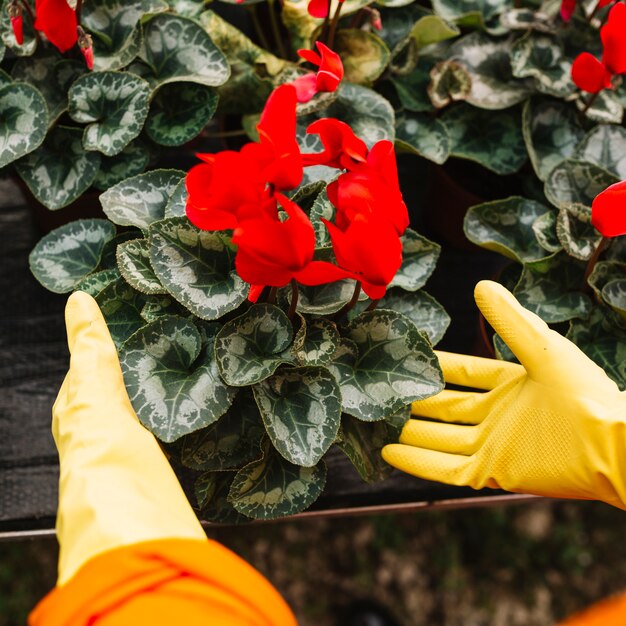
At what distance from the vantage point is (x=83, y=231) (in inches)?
37.7

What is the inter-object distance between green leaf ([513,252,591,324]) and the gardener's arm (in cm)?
53

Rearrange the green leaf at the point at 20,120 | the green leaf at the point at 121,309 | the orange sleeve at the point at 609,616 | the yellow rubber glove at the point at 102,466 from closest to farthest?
the orange sleeve at the point at 609,616 < the yellow rubber glove at the point at 102,466 < the green leaf at the point at 121,309 < the green leaf at the point at 20,120

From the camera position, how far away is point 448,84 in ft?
3.69

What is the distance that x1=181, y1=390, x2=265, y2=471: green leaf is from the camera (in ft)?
2.77

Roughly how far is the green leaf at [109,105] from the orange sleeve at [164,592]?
1.94 feet

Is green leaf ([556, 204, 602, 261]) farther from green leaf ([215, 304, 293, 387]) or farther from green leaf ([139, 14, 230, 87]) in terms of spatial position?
green leaf ([139, 14, 230, 87])

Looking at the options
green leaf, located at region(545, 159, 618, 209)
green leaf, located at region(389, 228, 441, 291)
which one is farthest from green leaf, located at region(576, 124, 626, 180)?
green leaf, located at region(389, 228, 441, 291)

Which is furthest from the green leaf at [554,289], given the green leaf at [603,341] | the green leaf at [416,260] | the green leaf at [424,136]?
the green leaf at [424,136]

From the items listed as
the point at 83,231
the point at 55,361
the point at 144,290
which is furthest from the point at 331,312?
the point at 55,361

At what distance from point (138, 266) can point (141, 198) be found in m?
0.12

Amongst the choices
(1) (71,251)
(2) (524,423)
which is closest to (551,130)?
(2) (524,423)

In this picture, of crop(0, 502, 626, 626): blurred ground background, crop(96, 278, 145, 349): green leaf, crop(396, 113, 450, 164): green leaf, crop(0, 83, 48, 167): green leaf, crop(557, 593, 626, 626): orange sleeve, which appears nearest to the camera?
crop(557, 593, 626, 626): orange sleeve

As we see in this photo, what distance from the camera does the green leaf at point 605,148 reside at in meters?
1.06

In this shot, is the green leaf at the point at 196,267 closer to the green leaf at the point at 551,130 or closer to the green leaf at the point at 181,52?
the green leaf at the point at 181,52
